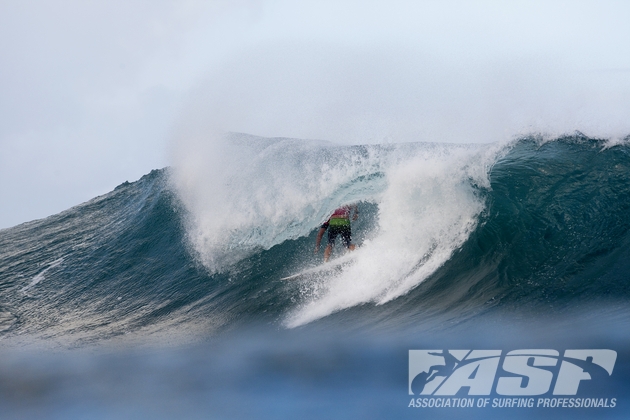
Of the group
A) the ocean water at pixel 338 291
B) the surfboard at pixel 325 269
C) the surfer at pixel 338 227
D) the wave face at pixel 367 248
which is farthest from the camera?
the surfer at pixel 338 227

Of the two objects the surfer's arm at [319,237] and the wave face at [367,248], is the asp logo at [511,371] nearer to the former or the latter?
the wave face at [367,248]

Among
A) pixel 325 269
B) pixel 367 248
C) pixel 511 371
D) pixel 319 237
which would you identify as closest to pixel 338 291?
pixel 325 269

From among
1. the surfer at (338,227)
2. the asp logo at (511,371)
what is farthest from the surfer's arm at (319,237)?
the asp logo at (511,371)

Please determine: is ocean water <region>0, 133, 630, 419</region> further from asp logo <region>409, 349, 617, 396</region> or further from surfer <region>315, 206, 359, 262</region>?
surfer <region>315, 206, 359, 262</region>

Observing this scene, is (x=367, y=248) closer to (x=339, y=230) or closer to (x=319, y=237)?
(x=339, y=230)

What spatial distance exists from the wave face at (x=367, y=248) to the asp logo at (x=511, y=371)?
3.41 feet

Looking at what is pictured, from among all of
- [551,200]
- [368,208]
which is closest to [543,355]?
[551,200]

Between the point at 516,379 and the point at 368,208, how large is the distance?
172 inches

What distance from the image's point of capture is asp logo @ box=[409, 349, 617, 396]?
184 inches

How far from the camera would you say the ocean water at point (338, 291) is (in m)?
5.54

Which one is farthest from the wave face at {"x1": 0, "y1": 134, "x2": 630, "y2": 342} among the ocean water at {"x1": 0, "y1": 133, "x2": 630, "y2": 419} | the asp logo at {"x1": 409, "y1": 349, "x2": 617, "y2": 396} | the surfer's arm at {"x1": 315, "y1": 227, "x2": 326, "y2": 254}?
the asp logo at {"x1": 409, "y1": 349, "x2": 617, "y2": 396}

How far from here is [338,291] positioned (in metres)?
7.32

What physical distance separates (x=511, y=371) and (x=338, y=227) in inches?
172

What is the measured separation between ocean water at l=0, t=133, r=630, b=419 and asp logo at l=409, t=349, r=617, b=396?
9 centimetres
